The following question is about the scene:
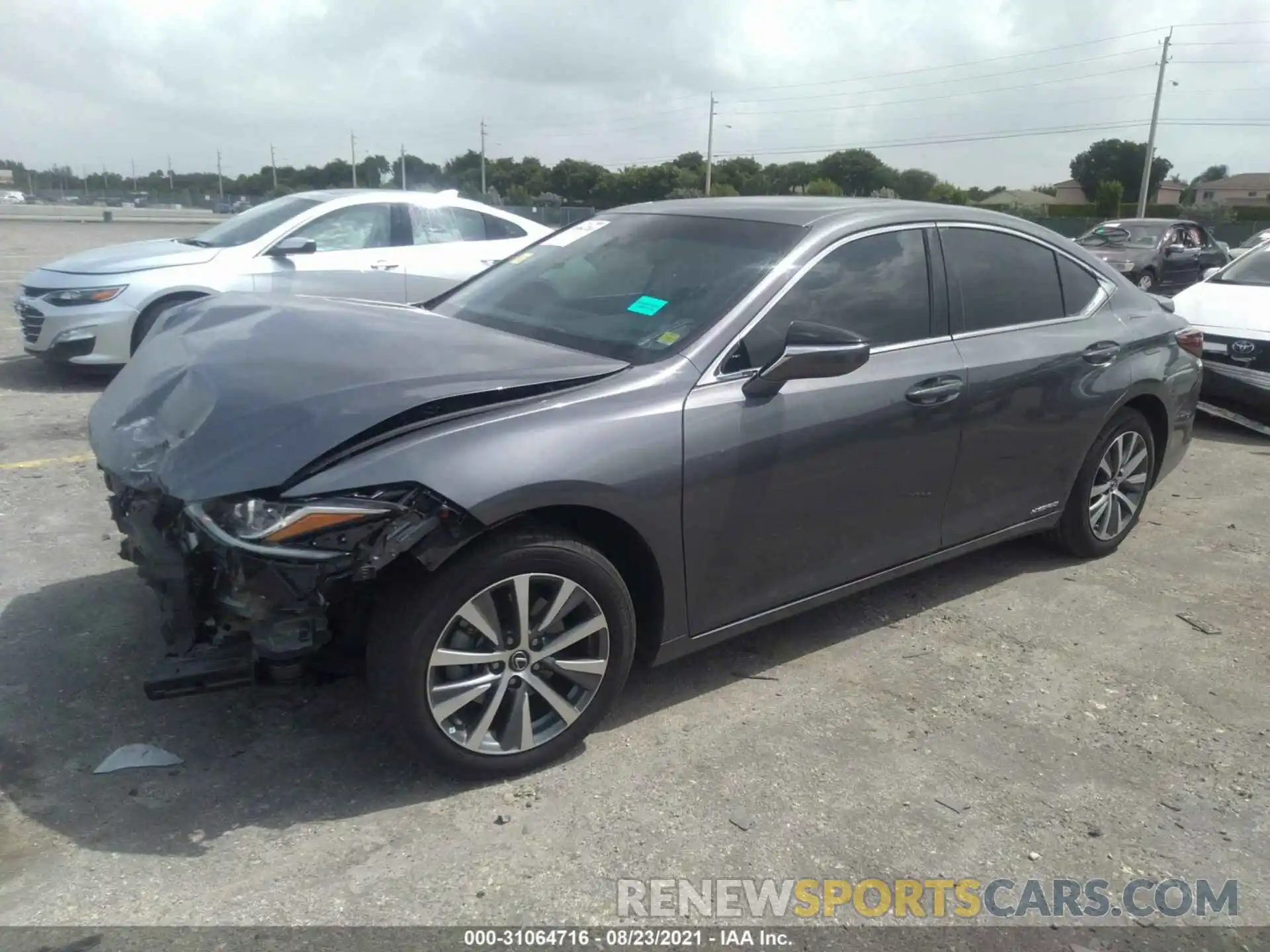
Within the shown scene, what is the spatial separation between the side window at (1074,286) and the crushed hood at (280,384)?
8.15ft

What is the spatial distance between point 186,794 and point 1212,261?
20088 millimetres

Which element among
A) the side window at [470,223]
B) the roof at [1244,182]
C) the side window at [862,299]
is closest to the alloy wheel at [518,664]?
the side window at [862,299]

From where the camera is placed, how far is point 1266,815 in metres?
3.07

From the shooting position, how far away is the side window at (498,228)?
363 inches

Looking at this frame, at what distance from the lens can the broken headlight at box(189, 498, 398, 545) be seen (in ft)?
8.63

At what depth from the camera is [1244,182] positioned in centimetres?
10475

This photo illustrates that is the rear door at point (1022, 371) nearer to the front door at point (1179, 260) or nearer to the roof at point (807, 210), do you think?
the roof at point (807, 210)

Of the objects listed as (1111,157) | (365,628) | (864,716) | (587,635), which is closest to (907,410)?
(864,716)

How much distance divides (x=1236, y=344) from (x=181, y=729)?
776 centimetres

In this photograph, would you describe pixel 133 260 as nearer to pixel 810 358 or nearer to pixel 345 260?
pixel 345 260

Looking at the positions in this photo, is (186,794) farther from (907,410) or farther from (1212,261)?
(1212,261)

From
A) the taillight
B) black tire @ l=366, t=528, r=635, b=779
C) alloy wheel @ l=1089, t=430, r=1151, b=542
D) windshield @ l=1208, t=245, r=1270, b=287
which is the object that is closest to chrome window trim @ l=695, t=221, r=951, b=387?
black tire @ l=366, t=528, r=635, b=779

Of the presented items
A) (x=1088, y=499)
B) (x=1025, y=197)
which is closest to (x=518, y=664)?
(x=1088, y=499)

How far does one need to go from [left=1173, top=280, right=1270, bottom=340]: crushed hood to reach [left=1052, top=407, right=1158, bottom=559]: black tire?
355 cm
